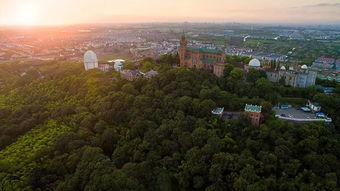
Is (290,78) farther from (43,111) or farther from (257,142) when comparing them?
(43,111)

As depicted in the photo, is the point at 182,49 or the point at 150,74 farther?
the point at 182,49

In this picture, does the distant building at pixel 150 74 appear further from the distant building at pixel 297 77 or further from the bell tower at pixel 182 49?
the distant building at pixel 297 77

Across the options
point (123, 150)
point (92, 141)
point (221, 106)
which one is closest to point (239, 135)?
point (221, 106)

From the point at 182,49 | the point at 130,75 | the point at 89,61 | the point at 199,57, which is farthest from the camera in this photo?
the point at 89,61

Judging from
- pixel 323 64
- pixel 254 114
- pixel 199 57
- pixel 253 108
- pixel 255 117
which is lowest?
pixel 323 64

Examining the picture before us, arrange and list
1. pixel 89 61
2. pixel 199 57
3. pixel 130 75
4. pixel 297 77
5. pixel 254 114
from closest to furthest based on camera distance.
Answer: pixel 254 114 < pixel 297 77 < pixel 130 75 < pixel 199 57 < pixel 89 61

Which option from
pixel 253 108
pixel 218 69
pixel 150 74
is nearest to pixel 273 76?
pixel 218 69

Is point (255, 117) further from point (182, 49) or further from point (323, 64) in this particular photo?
point (323, 64)

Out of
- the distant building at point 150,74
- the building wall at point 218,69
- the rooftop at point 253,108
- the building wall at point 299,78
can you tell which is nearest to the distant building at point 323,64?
the building wall at point 299,78
